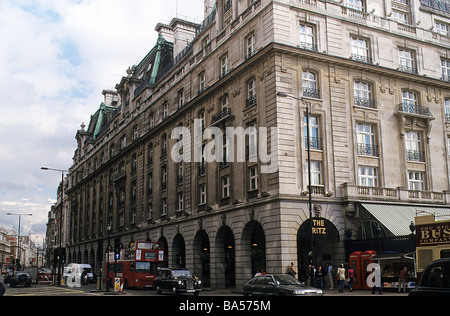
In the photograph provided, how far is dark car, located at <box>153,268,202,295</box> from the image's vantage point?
31.7 meters

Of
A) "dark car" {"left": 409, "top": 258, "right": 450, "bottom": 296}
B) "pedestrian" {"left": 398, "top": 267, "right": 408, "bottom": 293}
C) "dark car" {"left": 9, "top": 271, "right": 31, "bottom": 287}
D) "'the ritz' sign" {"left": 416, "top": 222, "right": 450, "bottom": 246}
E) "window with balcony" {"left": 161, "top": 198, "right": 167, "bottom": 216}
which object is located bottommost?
"dark car" {"left": 9, "top": 271, "right": 31, "bottom": 287}

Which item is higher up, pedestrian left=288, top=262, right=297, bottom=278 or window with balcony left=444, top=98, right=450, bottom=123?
window with balcony left=444, top=98, right=450, bottom=123

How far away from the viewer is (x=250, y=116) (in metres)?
37.6

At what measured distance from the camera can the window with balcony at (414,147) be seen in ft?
129

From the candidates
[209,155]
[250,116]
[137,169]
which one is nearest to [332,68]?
[250,116]

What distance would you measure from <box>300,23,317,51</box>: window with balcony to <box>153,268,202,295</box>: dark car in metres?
18.9

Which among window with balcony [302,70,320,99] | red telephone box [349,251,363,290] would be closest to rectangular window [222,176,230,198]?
window with balcony [302,70,320,99]

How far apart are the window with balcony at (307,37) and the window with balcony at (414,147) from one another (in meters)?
10.8

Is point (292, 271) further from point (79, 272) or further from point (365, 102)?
point (79, 272)

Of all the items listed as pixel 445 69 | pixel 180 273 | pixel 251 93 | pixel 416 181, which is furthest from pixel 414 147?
pixel 180 273

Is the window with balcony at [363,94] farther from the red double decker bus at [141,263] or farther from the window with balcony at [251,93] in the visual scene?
the red double decker bus at [141,263]

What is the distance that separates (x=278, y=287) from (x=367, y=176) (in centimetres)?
1850

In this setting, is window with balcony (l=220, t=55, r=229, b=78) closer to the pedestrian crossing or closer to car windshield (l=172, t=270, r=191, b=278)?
car windshield (l=172, t=270, r=191, b=278)

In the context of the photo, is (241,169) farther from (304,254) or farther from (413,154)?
(413,154)
